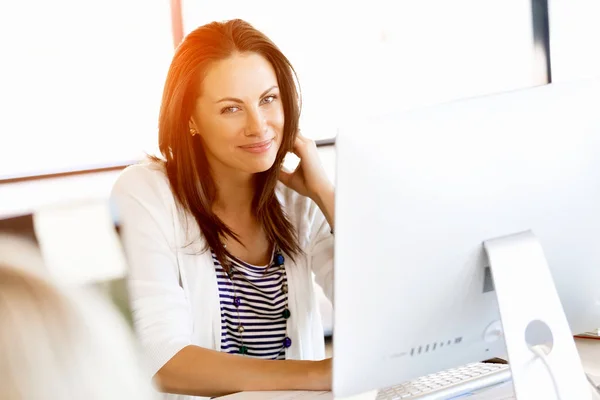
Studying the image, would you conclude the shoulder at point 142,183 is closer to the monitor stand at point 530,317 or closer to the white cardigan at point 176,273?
the white cardigan at point 176,273

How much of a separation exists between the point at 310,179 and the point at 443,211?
2.93ft

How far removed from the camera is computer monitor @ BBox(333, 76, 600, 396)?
752 mm

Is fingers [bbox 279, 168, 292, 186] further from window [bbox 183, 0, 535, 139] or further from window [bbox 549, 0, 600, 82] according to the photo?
window [bbox 549, 0, 600, 82]

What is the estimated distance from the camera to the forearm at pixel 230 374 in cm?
114

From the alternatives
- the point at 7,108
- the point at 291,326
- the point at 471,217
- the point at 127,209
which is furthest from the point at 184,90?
the point at 7,108

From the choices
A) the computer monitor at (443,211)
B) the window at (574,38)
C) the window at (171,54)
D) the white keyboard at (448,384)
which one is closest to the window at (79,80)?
the window at (171,54)

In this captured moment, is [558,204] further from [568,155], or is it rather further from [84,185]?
[84,185]

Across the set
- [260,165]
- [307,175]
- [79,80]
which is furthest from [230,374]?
[79,80]

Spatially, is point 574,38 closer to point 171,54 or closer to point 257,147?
point 171,54

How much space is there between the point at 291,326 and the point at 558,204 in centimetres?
84

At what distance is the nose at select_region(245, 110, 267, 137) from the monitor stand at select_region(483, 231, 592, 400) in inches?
30.7

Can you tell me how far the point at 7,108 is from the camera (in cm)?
254

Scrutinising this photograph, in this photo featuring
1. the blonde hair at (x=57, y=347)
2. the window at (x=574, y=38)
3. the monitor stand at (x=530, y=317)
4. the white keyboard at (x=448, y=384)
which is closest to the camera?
the blonde hair at (x=57, y=347)

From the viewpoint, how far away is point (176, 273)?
1.49 m
